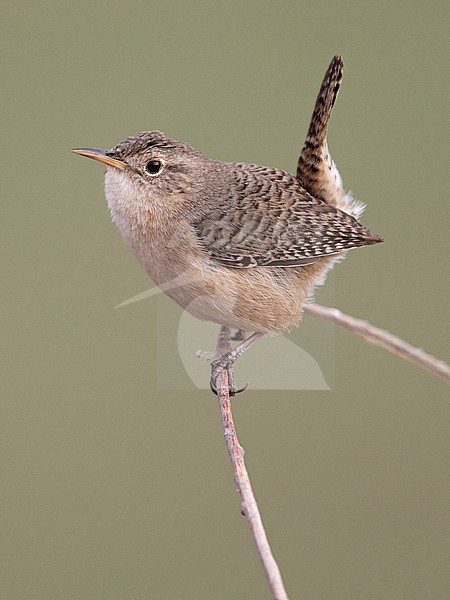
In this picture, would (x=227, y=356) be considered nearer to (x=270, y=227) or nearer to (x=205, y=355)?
(x=205, y=355)

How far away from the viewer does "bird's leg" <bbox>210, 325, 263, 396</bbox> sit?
85.3 inches

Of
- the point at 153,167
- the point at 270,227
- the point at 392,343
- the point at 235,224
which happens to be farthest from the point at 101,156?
the point at 392,343

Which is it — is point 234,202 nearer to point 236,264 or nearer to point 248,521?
point 236,264

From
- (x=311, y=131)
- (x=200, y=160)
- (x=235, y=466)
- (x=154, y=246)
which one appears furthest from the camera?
(x=311, y=131)

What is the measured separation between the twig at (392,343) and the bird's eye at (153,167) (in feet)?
2.01

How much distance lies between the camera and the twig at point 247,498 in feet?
4.11

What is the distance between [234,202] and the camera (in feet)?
7.20

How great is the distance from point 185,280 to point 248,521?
0.74 meters

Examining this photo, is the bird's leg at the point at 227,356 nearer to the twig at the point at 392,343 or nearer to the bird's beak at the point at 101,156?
the twig at the point at 392,343

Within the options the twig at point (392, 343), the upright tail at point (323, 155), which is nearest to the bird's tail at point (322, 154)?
→ the upright tail at point (323, 155)

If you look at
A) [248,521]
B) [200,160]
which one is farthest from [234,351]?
[248,521]

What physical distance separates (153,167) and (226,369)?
567 mm

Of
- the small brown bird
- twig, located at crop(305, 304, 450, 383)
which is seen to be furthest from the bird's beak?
twig, located at crop(305, 304, 450, 383)

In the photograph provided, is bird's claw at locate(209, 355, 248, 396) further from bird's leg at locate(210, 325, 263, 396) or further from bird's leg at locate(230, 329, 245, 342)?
bird's leg at locate(230, 329, 245, 342)
